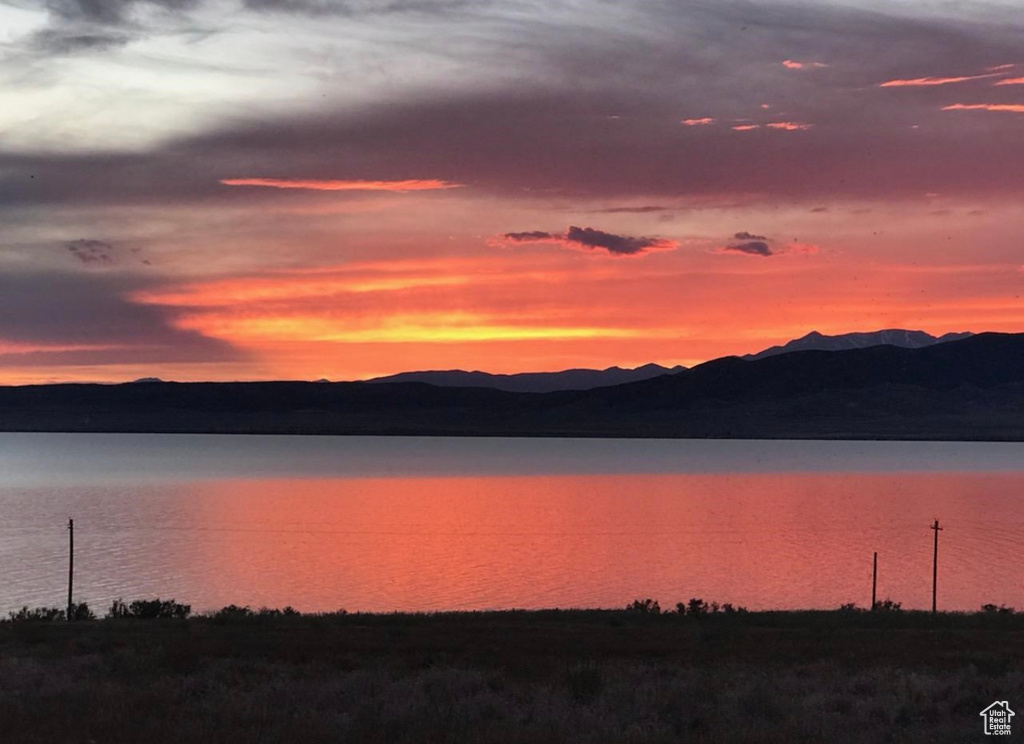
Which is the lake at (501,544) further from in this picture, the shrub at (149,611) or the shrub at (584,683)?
the shrub at (584,683)

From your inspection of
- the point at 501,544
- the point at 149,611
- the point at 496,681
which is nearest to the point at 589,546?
the point at 501,544

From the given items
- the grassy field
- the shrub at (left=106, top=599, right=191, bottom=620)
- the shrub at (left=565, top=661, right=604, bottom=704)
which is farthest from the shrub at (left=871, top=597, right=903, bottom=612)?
the shrub at (left=106, top=599, right=191, bottom=620)

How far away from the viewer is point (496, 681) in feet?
67.3

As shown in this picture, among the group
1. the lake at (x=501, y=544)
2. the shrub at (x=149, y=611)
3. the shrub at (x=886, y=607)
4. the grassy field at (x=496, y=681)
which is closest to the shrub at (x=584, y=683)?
the grassy field at (x=496, y=681)

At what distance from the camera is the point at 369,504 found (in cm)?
13562

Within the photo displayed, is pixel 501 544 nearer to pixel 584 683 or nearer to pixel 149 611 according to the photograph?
pixel 149 611

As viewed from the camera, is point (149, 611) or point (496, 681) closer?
point (496, 681)

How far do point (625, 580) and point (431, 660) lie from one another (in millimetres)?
49324

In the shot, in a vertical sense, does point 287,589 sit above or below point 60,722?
below

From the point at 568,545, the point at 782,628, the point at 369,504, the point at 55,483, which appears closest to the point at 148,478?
the point at 55,483

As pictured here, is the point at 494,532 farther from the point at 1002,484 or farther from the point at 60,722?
the point at 1002,484

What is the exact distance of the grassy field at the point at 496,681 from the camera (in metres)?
16.5

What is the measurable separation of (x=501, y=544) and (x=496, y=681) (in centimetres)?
7302

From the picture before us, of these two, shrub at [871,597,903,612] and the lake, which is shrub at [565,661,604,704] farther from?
the lake
